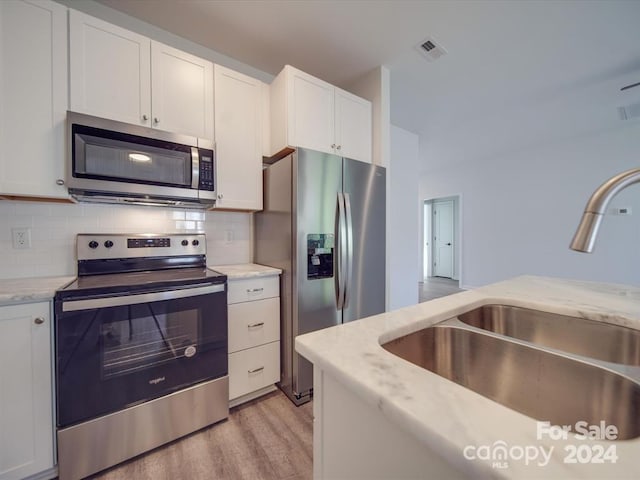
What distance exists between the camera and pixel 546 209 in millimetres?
4324

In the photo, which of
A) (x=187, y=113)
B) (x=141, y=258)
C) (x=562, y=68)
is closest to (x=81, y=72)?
(x=187, y=113)

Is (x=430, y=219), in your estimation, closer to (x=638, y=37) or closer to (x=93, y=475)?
(x=638, y=37)

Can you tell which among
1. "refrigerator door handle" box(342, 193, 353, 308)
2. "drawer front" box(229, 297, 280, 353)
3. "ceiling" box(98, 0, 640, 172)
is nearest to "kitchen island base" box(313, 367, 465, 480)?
"drawer front" box(229, 297, 280, 353)

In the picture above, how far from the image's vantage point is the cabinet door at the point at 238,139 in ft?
6.21

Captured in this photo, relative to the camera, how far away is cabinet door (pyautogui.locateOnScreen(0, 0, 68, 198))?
4.22 ft

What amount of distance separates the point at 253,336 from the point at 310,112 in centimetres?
174

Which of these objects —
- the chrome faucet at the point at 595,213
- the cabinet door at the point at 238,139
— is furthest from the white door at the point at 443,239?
the chrome faucet at the point at 595,213

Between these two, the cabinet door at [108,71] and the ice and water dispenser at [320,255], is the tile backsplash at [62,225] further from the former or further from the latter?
the ice and water dispenser at [320,255]

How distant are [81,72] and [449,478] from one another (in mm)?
2244

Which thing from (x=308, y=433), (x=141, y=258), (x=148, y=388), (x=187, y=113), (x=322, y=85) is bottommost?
(x=308, y=433)

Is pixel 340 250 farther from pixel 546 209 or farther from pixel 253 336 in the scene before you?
pixel 546 209

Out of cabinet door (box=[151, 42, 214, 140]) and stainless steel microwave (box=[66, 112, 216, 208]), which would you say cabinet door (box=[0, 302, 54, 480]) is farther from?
cabinet door (box=[151, 42, 214, 140])

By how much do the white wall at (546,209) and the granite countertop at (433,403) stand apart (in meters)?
4.37

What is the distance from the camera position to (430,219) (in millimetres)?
6734
